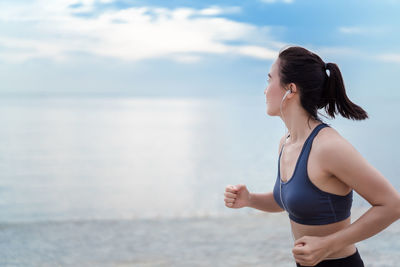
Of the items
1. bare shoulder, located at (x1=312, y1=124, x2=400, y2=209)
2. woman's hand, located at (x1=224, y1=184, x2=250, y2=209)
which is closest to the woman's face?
A: bare shoulder, located at (x1=312, y1=124, x2=400, y2=209)

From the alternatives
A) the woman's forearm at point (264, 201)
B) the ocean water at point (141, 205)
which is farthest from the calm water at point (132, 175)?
the woman's forearm at point (264, 201)

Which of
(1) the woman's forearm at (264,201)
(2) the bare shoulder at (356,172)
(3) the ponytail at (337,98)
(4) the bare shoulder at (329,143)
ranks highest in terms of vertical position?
(3) the ponytail at (337,98)

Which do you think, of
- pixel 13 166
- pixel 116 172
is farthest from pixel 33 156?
pixel 116 172

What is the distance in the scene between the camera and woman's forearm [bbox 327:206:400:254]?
60.1 inches

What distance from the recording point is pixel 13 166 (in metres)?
17.2

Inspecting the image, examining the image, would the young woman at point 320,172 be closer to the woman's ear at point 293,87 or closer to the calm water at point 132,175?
the woman's ear at point 293,87

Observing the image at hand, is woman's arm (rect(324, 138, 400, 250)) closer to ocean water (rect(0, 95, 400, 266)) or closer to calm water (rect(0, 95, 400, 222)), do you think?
ocean water (rect(0, 95, 400, 266))

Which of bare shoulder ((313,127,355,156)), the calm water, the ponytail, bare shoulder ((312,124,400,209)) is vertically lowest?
the calm water

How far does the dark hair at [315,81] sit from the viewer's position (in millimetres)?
1707

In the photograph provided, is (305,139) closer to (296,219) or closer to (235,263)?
(296,219)

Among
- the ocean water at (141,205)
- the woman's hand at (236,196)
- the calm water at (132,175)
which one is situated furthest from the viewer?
the calm water at (132,175)

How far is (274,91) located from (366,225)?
0.56m

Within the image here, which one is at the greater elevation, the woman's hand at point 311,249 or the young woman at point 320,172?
the young woman at point 320,172

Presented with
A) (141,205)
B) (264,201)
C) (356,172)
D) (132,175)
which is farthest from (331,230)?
(132,175)
